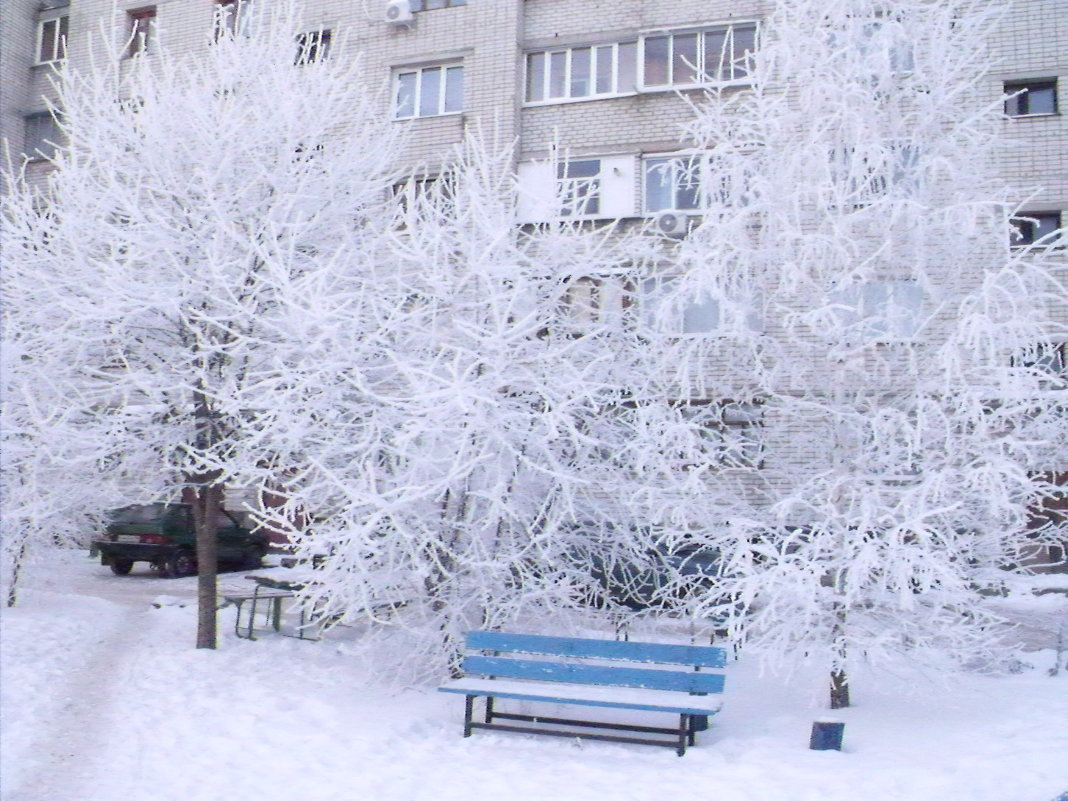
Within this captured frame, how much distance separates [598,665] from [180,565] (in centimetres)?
1289

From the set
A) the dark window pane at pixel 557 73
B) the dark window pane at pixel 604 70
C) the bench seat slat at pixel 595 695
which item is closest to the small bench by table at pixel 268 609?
the bench seat slat at pixel 595 695

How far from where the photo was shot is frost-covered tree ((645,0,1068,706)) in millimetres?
7730

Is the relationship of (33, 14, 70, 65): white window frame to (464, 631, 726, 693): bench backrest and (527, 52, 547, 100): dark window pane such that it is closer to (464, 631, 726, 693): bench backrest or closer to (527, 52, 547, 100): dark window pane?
(527, 52, 547, 100): dark window pane

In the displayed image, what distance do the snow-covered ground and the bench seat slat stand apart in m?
0.39

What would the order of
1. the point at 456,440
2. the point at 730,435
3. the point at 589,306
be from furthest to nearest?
1. the point at 589,306
2. the point at 730,435
3. the point at 456,440

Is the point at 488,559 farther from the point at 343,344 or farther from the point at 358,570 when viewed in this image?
the point at 343,344

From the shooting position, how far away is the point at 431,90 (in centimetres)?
2088

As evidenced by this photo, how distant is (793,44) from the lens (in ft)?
30.2

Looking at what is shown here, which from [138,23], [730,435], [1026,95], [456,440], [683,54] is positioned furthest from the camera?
[138,23]

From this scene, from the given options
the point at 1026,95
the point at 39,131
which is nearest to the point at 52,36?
the point at 39,131

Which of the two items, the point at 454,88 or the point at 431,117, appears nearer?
the point at 431,117

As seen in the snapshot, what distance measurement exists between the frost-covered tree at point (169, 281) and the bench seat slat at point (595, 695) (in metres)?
3.44

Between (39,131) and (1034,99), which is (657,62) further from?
(39,131)

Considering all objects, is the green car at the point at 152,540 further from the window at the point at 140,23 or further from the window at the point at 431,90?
the window at the point at 140,23
